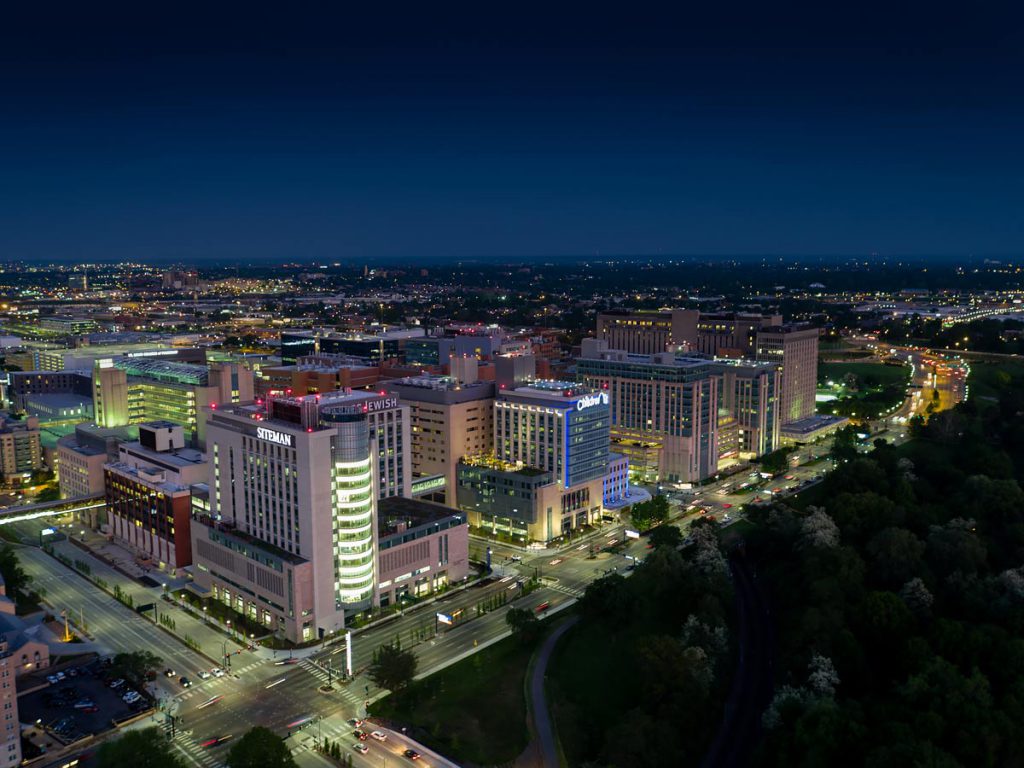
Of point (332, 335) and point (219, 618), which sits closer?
point (219, 618)

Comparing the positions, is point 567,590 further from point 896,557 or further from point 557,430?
point 896,557

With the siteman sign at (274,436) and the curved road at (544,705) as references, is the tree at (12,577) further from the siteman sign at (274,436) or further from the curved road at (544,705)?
the curved road at (544,705)

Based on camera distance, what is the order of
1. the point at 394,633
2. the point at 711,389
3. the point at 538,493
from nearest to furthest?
the point at 394,633 → the point at 538,493 → the point at 711,389

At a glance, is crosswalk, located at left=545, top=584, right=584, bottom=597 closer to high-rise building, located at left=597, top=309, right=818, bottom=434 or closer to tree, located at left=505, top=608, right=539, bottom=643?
tree, located at left=505, top=608, right=539, bottom=643

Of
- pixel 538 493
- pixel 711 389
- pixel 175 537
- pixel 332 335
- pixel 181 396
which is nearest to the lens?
pixel 175 537

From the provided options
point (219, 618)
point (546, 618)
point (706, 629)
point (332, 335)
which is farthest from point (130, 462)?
point (332, 335)

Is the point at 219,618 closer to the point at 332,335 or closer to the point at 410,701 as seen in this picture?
the point at 410,701
